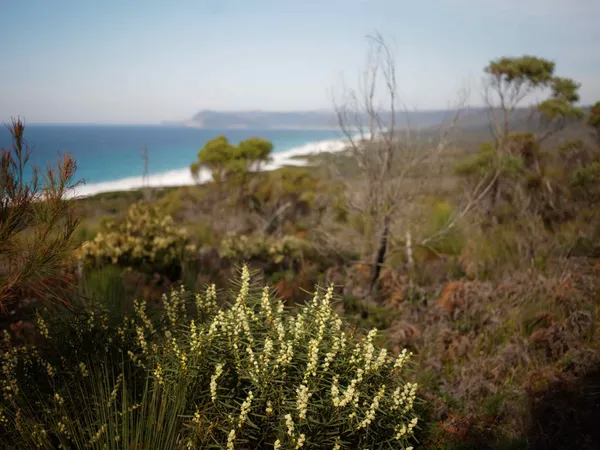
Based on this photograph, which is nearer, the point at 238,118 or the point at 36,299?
the point at 36,299

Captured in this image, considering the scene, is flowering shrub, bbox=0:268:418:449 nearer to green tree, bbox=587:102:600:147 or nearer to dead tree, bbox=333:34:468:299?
dead tree, bbox=333:34:468:299

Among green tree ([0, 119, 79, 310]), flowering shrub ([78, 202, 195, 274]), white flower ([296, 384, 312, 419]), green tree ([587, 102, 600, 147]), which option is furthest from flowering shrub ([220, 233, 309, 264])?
green tree ([587, 102, 600, 147])

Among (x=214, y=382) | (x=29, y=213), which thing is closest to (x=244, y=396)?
(x=214, y=382)

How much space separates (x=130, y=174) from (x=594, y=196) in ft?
192

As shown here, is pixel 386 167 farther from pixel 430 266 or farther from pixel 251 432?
pixel 251 432

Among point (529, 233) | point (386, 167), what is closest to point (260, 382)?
point (386, 167)

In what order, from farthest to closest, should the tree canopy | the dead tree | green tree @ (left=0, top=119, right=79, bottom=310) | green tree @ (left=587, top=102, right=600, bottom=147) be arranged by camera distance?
the tree canopy < green tree @ (left=587, top=102, right=600, bottom=147) < the dead tree < green tree @ (left=0, top=119, right=79, bottom=310)

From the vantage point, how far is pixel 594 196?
10852mm

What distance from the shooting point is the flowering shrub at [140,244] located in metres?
7.60

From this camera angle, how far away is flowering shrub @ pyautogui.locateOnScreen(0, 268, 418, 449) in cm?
267

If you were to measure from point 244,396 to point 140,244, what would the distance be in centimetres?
529

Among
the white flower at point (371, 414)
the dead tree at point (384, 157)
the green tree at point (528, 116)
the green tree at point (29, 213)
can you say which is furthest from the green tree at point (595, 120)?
the green tree at point (29, 213)

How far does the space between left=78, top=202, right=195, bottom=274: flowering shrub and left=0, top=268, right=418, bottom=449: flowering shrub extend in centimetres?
440

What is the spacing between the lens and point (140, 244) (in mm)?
7820
